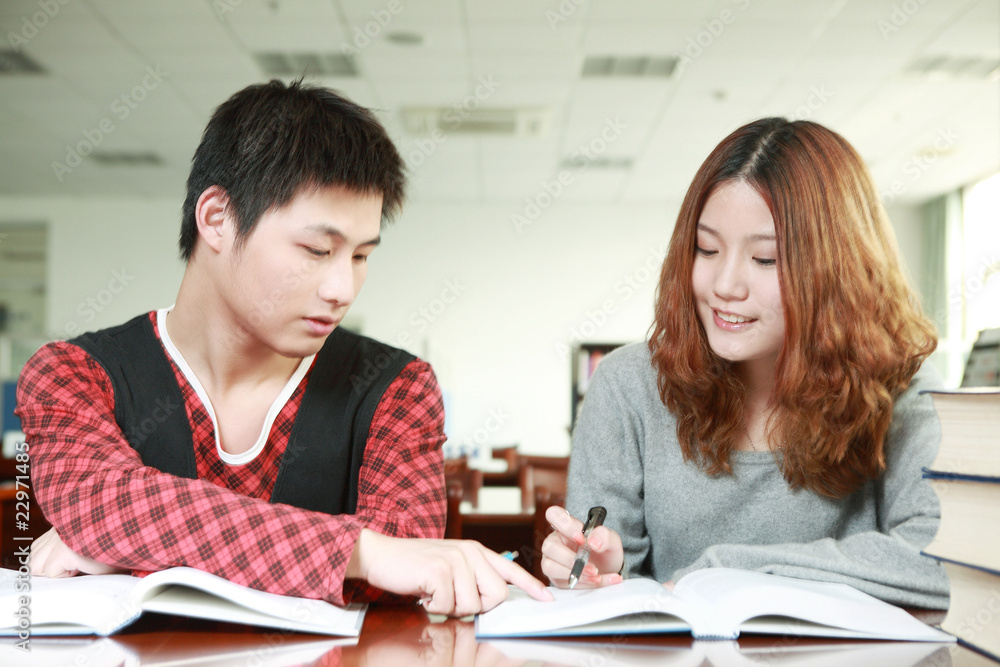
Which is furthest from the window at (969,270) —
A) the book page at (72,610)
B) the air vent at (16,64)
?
the book page at (72,610)

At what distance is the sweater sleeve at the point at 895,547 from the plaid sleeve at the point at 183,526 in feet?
1.59

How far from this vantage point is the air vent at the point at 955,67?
15.4ft

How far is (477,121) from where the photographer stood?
5.74 m

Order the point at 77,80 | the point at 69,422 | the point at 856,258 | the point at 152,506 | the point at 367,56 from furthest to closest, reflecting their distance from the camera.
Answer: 1. the point at 77,80
2. the point at 367,56
3. the point at 856,258
4. the point at 69,422
5. the point at 152,506

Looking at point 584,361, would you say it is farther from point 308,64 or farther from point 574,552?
point 574,552

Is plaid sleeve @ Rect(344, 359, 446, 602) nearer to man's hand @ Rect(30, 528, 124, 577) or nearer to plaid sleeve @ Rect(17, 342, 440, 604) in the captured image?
plaid sleeve @ Rect(17, 342, 440, 604)

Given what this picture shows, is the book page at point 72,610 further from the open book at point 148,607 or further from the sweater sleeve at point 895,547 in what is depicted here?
the sweater sleeve at point 895,547

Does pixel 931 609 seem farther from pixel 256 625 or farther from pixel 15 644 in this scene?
pixel 15 644

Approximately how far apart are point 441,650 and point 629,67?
4714 millimetres

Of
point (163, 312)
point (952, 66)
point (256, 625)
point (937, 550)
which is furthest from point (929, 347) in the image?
point (952, 66)

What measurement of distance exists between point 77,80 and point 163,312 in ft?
15.7

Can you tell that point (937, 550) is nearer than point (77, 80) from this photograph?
Yes

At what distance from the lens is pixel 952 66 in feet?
15.7

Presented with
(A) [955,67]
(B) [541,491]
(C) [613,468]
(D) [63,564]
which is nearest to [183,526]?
(D) [63,564]
